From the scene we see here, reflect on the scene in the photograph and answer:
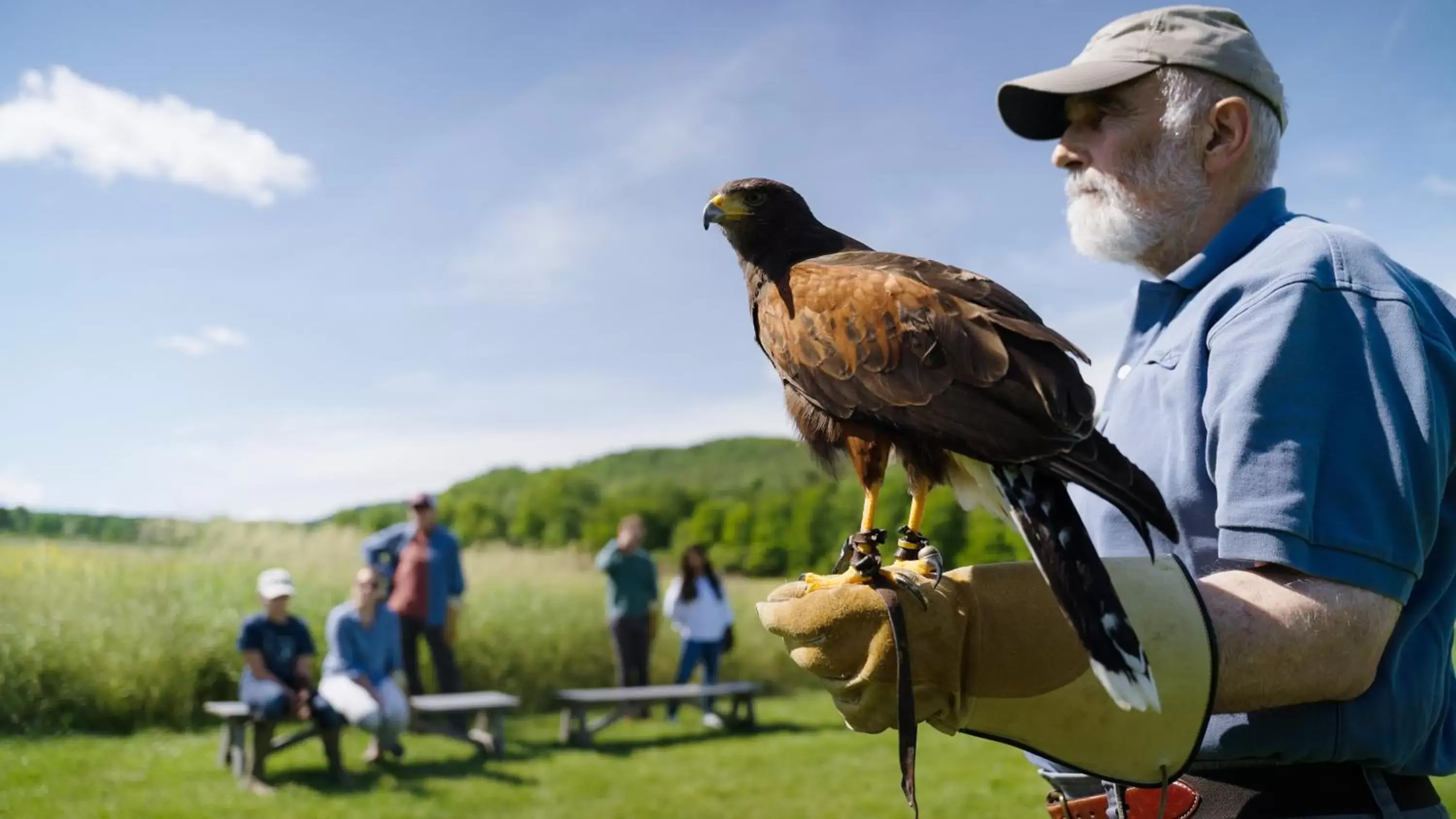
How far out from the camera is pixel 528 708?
47.6 feet

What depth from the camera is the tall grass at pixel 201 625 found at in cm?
1180

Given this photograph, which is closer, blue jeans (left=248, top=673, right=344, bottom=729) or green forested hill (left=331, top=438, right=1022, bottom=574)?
blue jeans (left=248, top=673, right=344, bottom=729)

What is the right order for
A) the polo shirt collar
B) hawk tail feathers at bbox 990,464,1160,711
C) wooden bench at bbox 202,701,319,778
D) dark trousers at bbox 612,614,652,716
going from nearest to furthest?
hawk tail feathers at bbox 990,464,1160,711, the polo shirt collar, wooden bench at bbox 202,701,319,778, dark trousers at bbox 612,614,652,716

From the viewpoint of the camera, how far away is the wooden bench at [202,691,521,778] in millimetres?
9555

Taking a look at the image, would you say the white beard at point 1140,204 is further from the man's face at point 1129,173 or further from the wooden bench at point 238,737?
the wooden bench at point 238,737

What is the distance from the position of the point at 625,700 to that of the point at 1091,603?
37.5ft

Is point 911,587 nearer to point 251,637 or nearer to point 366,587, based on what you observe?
point 366,587

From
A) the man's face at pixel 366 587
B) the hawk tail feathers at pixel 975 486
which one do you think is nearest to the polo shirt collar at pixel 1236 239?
the hawk tail feathers at pixel 975 486

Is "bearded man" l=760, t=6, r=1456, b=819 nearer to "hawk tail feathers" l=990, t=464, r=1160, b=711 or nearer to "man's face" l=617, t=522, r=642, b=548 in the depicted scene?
"hawk tail feathers" l=990, t=464, r=1160, b=711

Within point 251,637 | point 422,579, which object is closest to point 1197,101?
point 251,637

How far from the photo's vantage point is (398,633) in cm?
1055

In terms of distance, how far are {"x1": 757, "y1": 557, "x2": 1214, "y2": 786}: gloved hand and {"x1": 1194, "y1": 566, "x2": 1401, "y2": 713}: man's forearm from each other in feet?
0.25

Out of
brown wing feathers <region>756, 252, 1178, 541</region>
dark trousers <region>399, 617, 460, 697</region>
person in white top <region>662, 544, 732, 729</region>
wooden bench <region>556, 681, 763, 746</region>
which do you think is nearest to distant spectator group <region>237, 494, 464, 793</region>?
dark trousers <region>399, 617, 460, 697</region>

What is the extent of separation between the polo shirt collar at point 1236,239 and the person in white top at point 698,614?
446 inches
